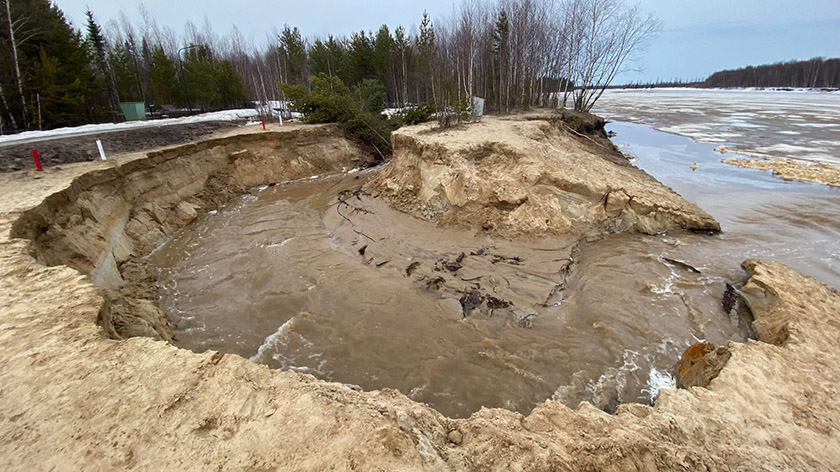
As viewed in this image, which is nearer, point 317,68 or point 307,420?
point 307,420

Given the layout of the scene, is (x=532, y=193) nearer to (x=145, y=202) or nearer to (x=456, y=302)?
(x=456, y=302)

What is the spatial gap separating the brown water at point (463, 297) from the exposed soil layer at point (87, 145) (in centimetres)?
370

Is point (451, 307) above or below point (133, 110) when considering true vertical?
below

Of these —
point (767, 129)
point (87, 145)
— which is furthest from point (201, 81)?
point (767, 129)

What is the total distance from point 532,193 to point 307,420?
748cm

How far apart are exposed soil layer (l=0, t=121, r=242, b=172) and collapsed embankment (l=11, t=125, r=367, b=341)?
1307 millimetres

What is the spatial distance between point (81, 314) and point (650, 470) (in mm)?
5261

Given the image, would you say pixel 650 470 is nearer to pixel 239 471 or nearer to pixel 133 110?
pixel 239 471

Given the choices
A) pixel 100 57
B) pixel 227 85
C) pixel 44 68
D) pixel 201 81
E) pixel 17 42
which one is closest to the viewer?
pixel 17 42

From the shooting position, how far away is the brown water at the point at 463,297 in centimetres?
466

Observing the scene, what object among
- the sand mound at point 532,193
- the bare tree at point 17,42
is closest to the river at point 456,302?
the sand mound at point 532,193

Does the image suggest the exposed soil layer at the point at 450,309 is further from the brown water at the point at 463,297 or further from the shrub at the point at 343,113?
the shrub at the point at 343,113

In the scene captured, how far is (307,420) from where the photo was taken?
254cm

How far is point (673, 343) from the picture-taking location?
5.14m
